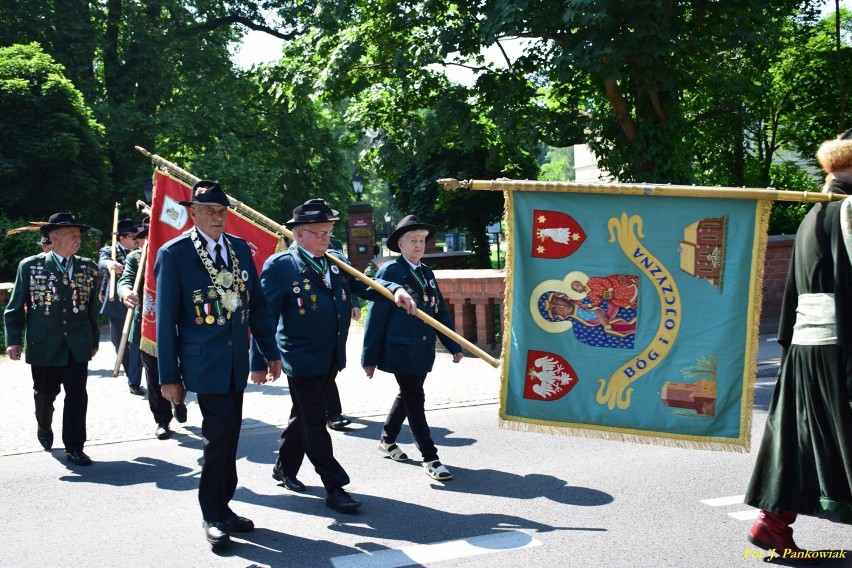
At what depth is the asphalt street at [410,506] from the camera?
16.0 ft

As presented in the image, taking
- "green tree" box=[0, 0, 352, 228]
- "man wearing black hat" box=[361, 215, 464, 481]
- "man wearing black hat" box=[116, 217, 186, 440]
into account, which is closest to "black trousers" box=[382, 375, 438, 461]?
"man wearing black hat" box=[361, 215, 464, 481]

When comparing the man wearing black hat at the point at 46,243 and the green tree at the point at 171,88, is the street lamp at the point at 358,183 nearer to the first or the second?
the green tree at the point at 171,88

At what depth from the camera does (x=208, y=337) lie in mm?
5172

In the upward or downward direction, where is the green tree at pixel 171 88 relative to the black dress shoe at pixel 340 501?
upward

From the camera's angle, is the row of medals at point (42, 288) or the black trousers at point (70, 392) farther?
the row of medals at point (42, 288)

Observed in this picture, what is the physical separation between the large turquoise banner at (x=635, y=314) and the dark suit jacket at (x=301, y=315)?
4.54 ft

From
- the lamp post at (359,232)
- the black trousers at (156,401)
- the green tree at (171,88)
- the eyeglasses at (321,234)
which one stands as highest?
the green tree at (171,88)

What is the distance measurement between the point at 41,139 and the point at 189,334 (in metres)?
19.8

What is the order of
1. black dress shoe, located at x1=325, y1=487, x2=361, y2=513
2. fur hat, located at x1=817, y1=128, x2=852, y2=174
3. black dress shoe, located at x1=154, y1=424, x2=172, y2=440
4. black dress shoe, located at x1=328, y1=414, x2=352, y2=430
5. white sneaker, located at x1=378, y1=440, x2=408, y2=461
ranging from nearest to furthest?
fur hat, located at x1=817, y1=128, x2=852, y2=174 < black dress shoe, located at x1=325, y1=487, x2=361, y2=513 < white sneaker, located at x1=378, y1=440, x2=408, y2=461 < black dress shoe, located at x1=154, y1=424, x2=172, y2=440 < black dress shoe, located at x1=328, y1=414, x2=352, y2=430

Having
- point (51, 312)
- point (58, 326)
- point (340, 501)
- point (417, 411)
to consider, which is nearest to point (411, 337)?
point (417, 411)

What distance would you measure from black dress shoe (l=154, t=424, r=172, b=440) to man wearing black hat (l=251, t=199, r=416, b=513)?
8.52ft

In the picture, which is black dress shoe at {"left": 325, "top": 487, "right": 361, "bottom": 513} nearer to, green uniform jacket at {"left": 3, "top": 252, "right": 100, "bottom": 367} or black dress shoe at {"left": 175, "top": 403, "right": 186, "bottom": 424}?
green uniform jacket at {"left": 3, "top": 252, "right": 100, "bottom": 367}

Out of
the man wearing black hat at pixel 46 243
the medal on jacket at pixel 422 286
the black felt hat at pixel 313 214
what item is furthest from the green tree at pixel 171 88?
the black felt hat at pixel 313 214

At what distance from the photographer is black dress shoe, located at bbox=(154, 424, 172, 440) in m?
8.09
